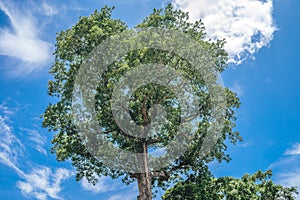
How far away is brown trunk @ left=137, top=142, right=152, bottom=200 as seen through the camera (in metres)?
12.4

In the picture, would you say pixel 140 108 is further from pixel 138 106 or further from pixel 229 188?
pixel 229 188

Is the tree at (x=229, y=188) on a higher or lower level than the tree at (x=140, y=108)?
lower

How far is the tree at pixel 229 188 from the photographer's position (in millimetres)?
12547

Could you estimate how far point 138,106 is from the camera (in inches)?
475

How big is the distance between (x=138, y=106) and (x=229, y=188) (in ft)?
15.9

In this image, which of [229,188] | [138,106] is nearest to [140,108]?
[138,106]

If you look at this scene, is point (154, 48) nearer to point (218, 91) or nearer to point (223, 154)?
point (218, 91)

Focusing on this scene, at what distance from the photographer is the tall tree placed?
12.0m

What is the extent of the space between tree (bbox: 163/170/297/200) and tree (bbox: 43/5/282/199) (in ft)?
1.70

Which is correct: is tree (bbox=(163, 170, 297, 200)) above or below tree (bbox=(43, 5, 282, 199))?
below

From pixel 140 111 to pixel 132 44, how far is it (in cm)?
255

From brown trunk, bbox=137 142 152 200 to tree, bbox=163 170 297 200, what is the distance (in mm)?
1499

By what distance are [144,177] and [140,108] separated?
2761mm

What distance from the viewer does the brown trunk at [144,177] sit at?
12406mm
